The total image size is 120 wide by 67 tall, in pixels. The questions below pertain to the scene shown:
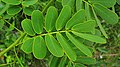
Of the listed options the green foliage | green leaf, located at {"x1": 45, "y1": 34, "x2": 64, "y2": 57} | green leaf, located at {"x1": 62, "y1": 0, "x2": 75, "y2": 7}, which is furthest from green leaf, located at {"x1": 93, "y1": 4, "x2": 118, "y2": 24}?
green leaf, located at {"x1": 45, "y1": 34, "x2": 64, "y2": 57}

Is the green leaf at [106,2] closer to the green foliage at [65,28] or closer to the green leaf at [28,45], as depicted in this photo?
the green foliage at [65,28]

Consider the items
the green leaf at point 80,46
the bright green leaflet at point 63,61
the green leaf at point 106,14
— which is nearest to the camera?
the green leaf at point 80,46

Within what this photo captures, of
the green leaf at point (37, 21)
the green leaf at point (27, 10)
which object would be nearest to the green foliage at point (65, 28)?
Answer: the green leaf at point (37, 21)

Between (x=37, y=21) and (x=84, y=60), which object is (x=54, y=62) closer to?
(x=84, y=60)

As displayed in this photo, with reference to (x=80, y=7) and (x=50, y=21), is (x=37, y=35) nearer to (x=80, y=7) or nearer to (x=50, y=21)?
(x=50, y=21)

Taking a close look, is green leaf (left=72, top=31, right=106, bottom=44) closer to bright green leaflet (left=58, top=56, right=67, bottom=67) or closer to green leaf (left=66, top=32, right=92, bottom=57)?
green leaf (left=66, top=32, right=92, bottom=57)

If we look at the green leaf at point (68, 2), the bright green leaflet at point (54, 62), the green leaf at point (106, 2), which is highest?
the green leaf at point (68, 2)
